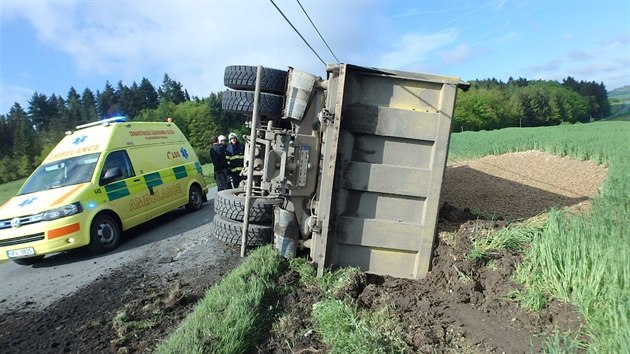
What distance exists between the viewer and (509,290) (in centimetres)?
334

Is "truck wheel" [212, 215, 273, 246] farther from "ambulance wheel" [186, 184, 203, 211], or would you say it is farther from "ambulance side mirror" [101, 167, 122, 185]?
"ambulance wheel" [186, 184, 203, 211]

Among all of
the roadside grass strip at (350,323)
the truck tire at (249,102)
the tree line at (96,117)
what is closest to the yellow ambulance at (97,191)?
the truck tire at (249,102)

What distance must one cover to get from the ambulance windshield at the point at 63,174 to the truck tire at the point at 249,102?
126 inches

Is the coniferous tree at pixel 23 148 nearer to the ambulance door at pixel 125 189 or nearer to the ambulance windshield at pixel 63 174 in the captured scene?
the ambulance windshield at pixel 63 174

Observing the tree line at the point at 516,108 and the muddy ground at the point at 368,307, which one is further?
the tree line at the point at 516,108

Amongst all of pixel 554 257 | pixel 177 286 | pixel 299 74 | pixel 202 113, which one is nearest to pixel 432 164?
pixel 554 257

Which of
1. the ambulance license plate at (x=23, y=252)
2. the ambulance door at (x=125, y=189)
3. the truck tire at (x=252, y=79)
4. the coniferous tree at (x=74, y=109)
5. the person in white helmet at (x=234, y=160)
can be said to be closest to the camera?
the truck tire at (x=252, y=79)

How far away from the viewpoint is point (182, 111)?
7500 centimetres

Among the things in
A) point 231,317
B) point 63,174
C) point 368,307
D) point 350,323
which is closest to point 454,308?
point 368,307

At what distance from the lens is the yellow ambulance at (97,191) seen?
6105 mm

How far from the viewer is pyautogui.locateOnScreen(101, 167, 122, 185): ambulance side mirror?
22.6ft

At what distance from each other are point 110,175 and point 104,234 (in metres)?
1.04

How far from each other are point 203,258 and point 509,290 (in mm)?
3903

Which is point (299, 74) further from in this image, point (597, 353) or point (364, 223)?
point (597, 353)
